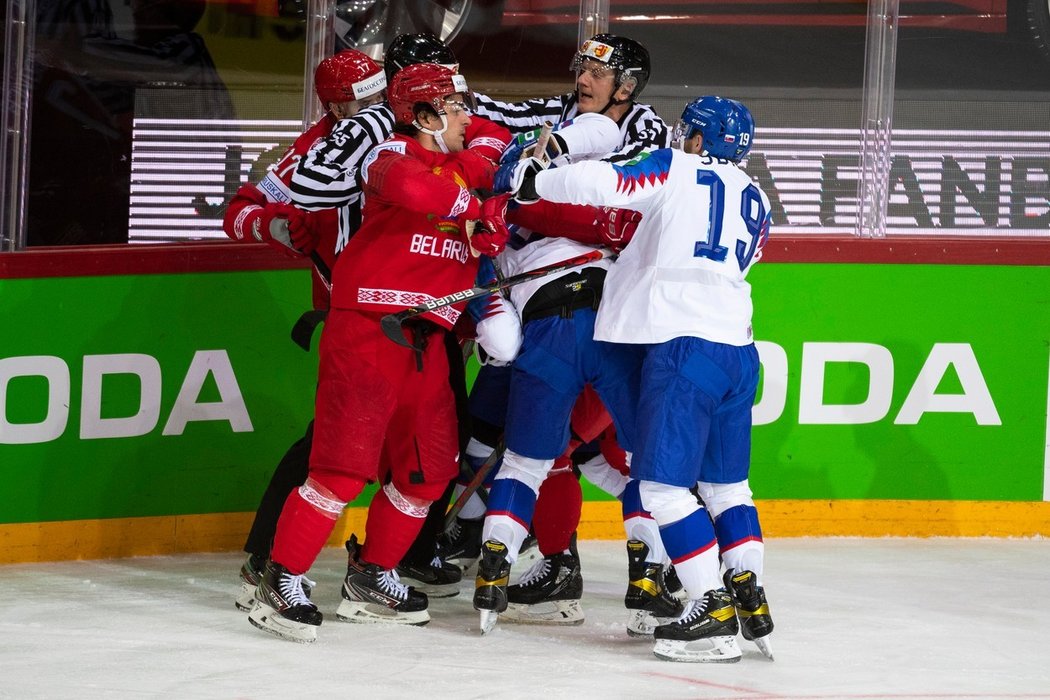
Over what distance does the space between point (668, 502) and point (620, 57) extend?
1.19 meters

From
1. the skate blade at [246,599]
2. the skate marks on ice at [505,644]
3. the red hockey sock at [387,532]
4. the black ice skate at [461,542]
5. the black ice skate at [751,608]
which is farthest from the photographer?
the black ice skate at [461,542]

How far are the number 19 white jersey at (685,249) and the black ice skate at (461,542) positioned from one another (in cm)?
105

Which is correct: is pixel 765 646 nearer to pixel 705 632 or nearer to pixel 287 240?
pixel 705 632

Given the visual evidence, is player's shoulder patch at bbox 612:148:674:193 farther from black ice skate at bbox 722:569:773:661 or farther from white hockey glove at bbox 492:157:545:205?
black ice skate at bbox 722:569:773:661

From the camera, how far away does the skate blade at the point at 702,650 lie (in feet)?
12.3

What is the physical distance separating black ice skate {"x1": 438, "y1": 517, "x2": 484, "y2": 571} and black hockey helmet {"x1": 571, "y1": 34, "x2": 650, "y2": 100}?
130 cm

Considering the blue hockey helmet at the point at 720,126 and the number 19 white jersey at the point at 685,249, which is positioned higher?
the blue hockey helmet at the point at 720,126

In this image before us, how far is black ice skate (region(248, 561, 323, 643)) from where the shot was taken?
12.5 feet

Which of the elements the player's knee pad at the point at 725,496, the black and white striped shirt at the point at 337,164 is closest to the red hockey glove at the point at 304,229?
the black and white striped shirt at the point at 337,164

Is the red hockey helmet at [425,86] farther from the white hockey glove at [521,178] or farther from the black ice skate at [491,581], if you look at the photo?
the black ice skate at [491,581]

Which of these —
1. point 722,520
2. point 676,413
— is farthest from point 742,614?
point 676,413

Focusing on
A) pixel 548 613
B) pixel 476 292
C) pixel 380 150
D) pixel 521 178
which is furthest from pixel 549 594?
pixel 380 150

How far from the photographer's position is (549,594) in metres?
4.23

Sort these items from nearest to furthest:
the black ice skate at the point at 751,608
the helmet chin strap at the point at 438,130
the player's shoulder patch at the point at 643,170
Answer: the player's shoulder patch at the point at 643,170, the black ice skate at the point at 751,608, the helmet chin strap at the point at 438,130
